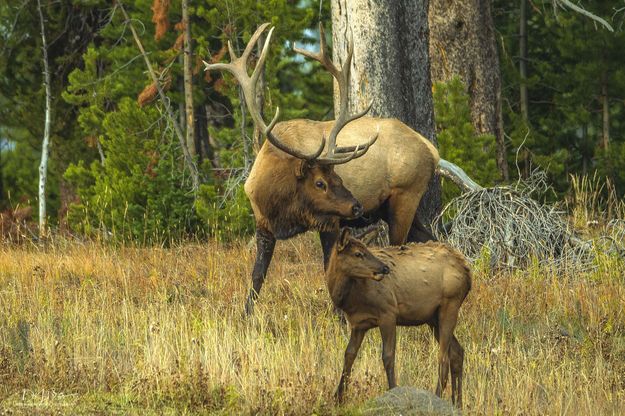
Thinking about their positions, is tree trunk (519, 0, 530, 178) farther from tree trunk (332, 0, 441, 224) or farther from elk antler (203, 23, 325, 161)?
elk antler (203, 23, 325, 161)

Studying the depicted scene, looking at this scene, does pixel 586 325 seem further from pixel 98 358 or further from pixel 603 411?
pixel 98 358

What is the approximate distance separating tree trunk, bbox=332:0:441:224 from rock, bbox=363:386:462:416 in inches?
216

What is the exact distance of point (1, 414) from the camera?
6.75m

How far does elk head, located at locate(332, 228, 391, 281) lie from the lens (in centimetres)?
683

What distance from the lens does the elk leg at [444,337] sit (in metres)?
7.21

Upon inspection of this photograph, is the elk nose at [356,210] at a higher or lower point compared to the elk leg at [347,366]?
higher

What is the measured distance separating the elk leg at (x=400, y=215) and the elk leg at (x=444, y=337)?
307cm

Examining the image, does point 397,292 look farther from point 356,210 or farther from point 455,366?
point 356,210

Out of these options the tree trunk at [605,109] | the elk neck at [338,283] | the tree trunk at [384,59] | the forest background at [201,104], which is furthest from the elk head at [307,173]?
the tree trunk at [605,109]

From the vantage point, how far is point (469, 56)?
1716 centimetres

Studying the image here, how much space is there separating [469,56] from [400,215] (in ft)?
24.0

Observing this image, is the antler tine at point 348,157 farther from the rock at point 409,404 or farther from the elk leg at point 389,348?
the rock at point 409,404

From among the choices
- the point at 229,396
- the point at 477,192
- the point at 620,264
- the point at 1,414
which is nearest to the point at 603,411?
the point at 229,396

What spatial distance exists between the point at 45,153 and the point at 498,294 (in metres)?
10.3
